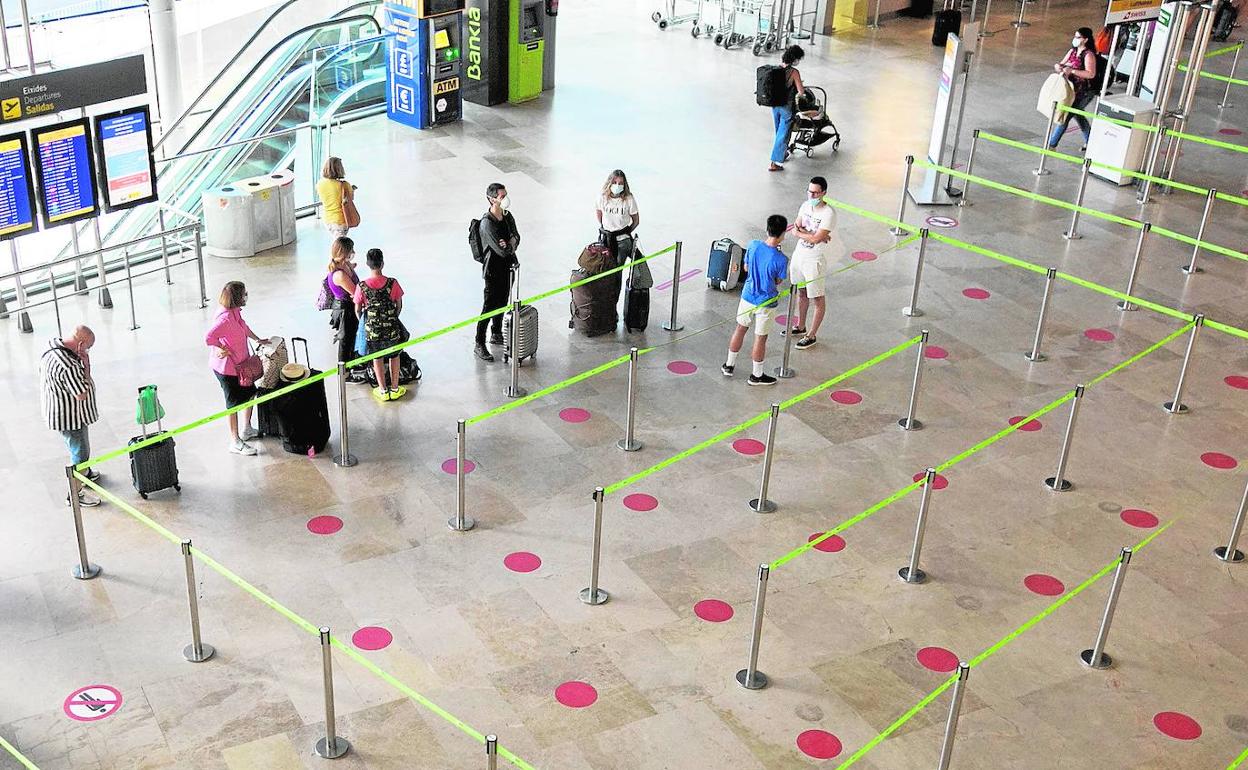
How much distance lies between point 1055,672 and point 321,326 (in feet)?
22.7

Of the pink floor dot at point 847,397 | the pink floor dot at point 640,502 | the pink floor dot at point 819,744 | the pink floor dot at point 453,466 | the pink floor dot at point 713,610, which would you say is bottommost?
the pink floor dot at point 819,744

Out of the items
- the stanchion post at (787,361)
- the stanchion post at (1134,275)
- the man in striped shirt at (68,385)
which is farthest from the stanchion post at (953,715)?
the stanchion post at (1134,275)

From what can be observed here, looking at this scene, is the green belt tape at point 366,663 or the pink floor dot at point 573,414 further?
the pink floor dot at point 573,414

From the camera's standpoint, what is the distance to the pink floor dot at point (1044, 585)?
8.45 metres

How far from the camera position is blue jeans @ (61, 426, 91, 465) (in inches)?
341

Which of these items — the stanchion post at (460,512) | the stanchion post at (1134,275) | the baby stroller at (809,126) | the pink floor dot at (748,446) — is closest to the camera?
the stanchion post at (460,512)

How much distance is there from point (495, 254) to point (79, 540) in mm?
4255

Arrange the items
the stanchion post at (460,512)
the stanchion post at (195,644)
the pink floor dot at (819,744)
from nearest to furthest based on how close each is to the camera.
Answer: the pink floor dot at (819,744) → the stanchion post at (195,644) → the stanchion post at (460,512)

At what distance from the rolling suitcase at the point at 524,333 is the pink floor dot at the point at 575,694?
12.6 feet

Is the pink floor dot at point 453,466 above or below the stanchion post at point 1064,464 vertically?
below

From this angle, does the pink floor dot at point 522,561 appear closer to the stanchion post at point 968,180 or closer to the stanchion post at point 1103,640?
the stanchion post at point 1103,640

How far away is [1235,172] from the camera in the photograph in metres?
16.8

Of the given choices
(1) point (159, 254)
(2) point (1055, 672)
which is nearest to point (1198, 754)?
(2) point (1055, 672)

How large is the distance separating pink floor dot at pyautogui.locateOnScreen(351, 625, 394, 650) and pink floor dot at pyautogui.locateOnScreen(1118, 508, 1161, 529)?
5356 mm
